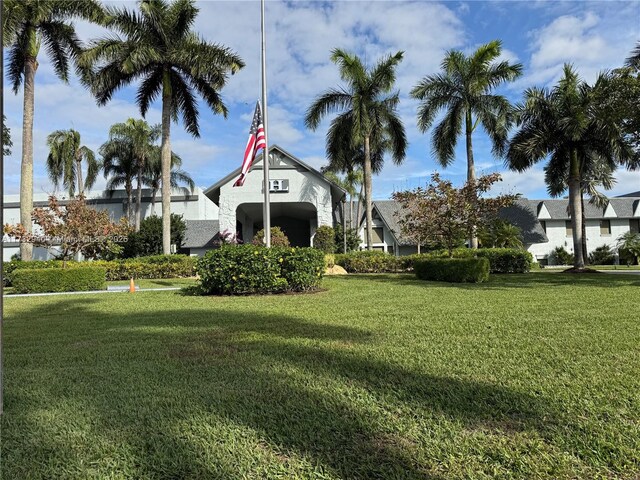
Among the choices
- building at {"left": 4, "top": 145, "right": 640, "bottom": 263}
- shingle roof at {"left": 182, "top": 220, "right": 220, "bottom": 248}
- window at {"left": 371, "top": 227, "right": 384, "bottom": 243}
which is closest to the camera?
building at {"left": 4, "top": 145, "right": 640, "bottom": 263}

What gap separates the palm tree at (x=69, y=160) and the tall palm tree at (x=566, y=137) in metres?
34.0

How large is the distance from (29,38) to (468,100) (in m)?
20.4

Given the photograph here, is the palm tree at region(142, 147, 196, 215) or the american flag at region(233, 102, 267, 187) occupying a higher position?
the palm tree at region(142, 147, 196, 215)

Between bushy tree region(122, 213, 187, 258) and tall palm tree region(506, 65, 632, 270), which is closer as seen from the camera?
tall palm tree region(506, 65, 632, 270)

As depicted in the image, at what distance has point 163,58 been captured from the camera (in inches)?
831

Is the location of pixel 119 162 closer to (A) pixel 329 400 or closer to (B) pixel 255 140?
(B) pixel 255 140

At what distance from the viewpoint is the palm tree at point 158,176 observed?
129ft

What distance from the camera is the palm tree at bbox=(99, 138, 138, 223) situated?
1512 inches

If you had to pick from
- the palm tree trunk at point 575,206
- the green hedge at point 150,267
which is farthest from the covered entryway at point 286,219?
the palm tree trunk at point 575,206

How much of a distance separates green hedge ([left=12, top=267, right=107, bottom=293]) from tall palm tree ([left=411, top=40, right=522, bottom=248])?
17280 mm

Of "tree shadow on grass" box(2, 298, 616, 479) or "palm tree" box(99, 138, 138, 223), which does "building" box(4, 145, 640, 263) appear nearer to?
"palm tree" box(99, 138, 138, 223)

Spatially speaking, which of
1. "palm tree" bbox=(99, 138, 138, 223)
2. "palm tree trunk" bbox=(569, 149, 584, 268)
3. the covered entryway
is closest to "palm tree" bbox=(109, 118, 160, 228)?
"palm tree" bbox=(99, 138, 138, 223)

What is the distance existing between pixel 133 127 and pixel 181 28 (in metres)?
19.0

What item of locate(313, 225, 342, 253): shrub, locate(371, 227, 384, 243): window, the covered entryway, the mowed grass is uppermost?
the covered entryway
